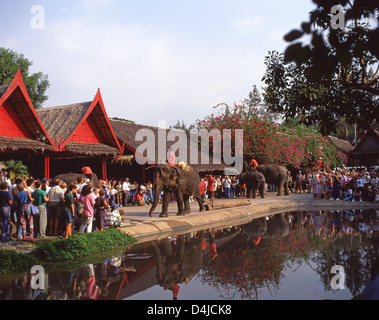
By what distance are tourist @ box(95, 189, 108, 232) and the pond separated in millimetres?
1728

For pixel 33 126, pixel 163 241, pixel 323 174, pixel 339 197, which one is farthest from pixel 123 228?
pixel 323 174

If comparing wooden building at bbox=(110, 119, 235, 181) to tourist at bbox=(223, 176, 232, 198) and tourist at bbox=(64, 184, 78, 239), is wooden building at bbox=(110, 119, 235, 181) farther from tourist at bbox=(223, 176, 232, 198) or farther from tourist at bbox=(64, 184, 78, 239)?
tourist at bbox=(64, 184, 78, 239)

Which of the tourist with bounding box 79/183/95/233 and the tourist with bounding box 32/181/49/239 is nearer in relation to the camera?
the tourist with bounding box 32/181/49/239

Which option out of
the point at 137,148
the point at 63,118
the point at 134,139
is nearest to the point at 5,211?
the point at 63,118

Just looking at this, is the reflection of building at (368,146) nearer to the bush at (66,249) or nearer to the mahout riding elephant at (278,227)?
the mahout riding elephant at (278,227)

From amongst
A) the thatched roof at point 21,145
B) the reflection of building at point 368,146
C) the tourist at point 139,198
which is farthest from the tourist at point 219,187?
the reflection of building at point 368,146

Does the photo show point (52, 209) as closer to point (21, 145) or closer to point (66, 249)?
point (66, 249)

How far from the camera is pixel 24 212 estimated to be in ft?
36.2

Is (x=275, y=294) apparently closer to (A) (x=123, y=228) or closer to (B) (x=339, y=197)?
(A) (x=123, y=228)

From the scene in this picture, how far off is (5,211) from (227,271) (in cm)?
621

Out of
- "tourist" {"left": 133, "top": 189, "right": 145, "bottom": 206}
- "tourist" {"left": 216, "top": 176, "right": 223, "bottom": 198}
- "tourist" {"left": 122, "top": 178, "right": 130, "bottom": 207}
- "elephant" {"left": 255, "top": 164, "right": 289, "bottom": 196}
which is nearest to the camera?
"tourist" {"left": 122, "top": 178, "right": 130, "bottom": 207}

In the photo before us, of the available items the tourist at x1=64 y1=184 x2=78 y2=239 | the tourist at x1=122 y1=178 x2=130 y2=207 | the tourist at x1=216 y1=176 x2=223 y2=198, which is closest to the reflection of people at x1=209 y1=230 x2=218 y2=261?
the tourist at x1=64 y1=184 x2=78 y2=239

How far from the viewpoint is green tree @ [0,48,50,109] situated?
37125 mm

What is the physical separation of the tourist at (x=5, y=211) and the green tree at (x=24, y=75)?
28688 mm
